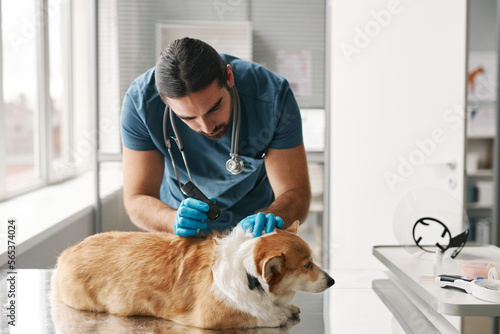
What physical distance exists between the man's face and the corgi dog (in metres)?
0.36

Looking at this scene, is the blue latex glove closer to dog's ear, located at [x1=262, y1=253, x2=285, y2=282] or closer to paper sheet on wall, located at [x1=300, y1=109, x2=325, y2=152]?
dog's ear, located at [x1=262, y1=253, x2=285, y2=282]

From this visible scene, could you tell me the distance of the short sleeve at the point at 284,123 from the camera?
5.40 ft

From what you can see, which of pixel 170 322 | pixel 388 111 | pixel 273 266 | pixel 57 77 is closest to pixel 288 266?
pixel 273 266

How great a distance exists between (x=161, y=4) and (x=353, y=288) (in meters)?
2.23

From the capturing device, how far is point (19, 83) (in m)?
2.85

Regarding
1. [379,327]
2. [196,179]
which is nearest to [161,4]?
[196,179]

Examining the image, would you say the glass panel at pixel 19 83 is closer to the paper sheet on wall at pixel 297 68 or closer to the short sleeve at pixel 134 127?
the short sleeve at pixel 134 127

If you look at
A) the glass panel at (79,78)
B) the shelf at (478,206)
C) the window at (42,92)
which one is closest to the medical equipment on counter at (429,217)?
the window at (42,92)

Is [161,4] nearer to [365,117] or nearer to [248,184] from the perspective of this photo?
[365,117]

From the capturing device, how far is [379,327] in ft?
3.59

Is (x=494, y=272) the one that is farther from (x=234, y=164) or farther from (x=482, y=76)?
(x=482, y=76)

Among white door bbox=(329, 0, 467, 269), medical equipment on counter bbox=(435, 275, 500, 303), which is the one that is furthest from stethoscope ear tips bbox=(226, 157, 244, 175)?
white door bbox=(329, 0, 467, 269)

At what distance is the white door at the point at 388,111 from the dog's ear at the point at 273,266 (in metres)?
1.94

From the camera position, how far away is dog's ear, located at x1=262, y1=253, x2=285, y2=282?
0.98m
